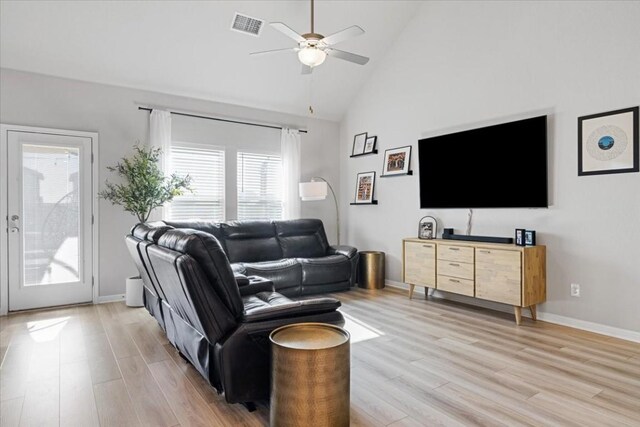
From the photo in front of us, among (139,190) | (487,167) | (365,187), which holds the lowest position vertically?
(139,190)

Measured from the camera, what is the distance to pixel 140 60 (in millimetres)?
4887

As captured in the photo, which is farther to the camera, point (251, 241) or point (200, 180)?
point (200, 180)

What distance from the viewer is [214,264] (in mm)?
2082

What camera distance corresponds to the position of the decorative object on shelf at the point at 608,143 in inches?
134

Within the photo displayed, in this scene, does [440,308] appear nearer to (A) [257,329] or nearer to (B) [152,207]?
(A) [257,329]

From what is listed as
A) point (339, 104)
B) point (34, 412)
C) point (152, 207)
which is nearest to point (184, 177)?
point (152, 207)

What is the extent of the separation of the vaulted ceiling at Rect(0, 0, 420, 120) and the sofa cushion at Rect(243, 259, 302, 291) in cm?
271

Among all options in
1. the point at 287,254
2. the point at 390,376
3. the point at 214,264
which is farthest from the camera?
the point at 287,254

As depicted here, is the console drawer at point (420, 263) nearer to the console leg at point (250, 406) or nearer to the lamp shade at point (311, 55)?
the lamp shade at point (311, 55)

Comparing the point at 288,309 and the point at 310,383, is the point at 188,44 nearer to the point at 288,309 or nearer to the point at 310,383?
the point at 288,309

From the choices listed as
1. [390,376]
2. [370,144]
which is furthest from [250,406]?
[370,144]

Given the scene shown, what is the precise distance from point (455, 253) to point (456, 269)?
0.19 meters

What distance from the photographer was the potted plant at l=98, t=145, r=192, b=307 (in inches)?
184

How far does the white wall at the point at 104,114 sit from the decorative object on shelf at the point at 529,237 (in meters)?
4.52
